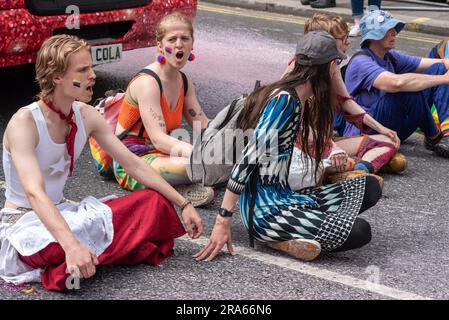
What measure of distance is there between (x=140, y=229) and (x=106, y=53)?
271 centimetres

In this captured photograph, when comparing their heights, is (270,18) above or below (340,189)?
below

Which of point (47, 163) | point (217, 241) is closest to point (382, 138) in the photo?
point (217, 241)

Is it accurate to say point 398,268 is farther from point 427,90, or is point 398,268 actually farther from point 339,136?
point 427,90

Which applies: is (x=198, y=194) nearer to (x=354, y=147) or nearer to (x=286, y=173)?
(x=286, y=173)

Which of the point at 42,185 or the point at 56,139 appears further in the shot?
the point at 56,139

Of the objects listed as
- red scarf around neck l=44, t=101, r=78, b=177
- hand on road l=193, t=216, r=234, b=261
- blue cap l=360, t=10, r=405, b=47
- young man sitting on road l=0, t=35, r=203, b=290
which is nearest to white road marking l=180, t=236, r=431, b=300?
hand on road l=193, t=216, r=234, b=261

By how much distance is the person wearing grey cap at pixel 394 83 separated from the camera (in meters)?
5.68

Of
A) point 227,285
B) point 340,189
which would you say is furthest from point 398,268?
point 227,285

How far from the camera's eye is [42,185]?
3.65 m

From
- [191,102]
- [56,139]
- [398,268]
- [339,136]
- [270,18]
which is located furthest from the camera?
[270,18]

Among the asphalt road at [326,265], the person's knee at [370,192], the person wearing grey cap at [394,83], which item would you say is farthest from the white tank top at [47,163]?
the person wearing grey cap at [394,83]

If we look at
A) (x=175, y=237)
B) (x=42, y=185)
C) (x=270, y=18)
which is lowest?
(x=270, y=18)

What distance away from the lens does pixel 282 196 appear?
13.9 ft

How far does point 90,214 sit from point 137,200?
8.4 inches
